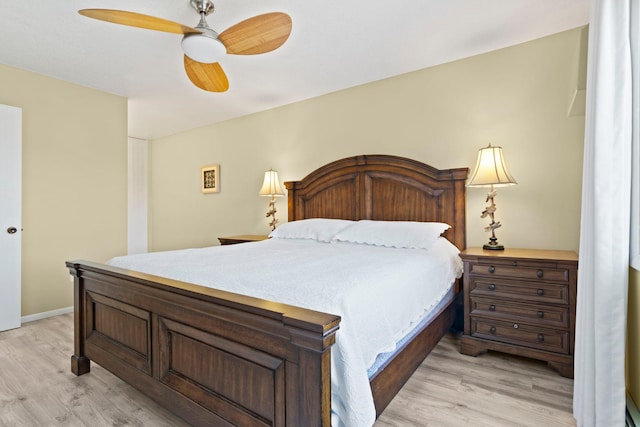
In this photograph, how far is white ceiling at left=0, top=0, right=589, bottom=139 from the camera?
7.49 ft

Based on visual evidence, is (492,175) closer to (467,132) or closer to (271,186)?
(467,132)

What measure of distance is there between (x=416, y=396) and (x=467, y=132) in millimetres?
2249

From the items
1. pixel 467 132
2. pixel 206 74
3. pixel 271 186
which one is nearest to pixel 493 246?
pixel 467 132

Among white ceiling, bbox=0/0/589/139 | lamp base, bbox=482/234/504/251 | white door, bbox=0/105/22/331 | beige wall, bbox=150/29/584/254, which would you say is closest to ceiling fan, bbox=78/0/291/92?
white ceiling, bbox=0/0/589/139

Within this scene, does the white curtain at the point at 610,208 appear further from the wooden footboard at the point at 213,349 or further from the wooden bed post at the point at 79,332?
the wooden bed post at the point at 79,332

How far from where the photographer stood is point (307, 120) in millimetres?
4070

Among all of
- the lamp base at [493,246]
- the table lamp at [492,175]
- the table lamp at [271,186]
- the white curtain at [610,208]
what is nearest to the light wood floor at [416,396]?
the white curtain at [610,208]

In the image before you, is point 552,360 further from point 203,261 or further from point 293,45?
point 293,45

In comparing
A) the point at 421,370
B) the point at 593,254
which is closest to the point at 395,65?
the point at 593,254

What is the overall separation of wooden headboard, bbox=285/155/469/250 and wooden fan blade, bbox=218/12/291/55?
157 centimetres

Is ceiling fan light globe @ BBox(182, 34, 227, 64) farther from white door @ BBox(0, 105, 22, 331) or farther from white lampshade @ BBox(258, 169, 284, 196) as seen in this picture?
white door @ BBox(0, 105, 22, 331)

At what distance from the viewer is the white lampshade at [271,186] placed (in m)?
4.07

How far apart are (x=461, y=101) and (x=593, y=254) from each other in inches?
80.3

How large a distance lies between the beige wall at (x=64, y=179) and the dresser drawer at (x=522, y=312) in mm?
4020
